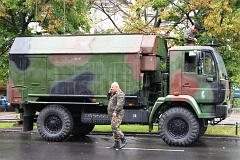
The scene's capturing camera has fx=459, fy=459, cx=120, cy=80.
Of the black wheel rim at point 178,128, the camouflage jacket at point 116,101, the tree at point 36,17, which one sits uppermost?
the tree at point 36,17

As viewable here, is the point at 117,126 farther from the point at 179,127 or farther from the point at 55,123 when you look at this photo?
the point at 55,123

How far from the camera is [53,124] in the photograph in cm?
1437

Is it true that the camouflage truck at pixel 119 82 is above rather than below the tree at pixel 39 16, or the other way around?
below

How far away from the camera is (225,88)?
1357 centimetres

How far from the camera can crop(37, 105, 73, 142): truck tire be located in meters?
14.2

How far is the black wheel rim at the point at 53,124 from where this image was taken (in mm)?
14375

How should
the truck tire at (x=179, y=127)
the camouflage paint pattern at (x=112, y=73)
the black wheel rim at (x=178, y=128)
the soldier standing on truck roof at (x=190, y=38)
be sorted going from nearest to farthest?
the truck tire at (x=179, y=127), the black wheel rim at (x=178, y=128), the camouflage paint pattern at (x=112, y=73), the soldier standing on truck roof at (x=190, y=38)

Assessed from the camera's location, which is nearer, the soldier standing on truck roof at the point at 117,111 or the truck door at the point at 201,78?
the soldier standing on truck roof at the point at 117,111

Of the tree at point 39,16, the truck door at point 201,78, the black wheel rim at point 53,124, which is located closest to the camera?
the truck door at point 201,78

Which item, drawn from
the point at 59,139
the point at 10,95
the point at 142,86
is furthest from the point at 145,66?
the point at 10,95

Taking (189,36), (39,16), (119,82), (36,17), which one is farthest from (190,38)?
(39,16)

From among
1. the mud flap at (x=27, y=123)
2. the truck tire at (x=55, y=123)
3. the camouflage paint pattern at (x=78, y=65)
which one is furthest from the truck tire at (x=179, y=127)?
the mud flap at (x=27, y=123)

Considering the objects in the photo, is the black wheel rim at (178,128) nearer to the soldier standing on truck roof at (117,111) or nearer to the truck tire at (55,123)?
the soldier standing on truck roof at (117,111)

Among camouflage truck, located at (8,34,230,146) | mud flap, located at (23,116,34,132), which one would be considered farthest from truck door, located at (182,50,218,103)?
mud flap, located at (23,116,34,132)
